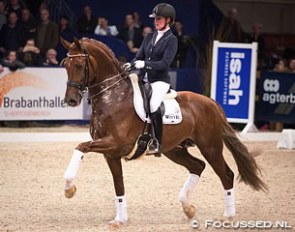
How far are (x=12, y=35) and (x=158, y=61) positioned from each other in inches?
328

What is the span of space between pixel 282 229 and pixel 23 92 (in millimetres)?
8169

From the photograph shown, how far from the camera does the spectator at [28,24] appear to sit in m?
15.1

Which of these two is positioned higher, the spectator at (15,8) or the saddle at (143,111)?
the spectator at (15,8)

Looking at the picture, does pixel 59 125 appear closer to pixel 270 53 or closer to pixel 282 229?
pixel 270 53

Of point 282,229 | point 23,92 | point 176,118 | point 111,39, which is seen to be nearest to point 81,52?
point 176,118

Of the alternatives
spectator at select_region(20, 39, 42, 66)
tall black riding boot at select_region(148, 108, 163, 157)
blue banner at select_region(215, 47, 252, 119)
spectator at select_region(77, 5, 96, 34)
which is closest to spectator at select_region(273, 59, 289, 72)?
blue banner at select_region(215, 47, 252, 119)

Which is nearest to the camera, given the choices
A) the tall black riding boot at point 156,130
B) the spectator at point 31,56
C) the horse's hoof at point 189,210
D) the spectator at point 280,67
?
the tall black riding boot at point 156,130

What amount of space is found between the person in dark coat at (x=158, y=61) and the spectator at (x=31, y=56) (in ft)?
23.9

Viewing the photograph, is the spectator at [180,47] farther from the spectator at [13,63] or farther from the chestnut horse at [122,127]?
the chestnut horse at [122,127]

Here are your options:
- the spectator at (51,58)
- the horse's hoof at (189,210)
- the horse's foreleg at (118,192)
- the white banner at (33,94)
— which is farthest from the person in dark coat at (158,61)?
the spectator at (51,58)

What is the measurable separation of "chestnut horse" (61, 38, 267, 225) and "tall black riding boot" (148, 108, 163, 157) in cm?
8

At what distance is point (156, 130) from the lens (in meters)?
7.21

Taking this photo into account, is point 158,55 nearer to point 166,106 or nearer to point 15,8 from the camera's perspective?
point 166,106

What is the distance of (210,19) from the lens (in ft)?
62.9
